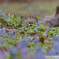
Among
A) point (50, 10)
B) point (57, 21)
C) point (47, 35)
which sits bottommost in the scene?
point (47, 35)

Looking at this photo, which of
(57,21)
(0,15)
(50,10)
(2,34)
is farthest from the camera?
(57,21)

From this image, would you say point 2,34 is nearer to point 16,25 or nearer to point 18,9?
point 18,9

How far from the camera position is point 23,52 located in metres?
0.46

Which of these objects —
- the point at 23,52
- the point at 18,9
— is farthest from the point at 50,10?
the point at 23,52

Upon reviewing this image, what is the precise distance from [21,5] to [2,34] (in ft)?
0.87

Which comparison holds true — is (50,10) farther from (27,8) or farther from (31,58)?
(31,58)

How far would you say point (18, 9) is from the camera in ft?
3.57

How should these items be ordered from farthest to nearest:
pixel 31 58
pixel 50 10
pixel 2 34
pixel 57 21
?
pixel 57 21 < pixel 50 10 < pixel 2 34 < pixel 31 58

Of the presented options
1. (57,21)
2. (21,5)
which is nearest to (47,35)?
(21,5)

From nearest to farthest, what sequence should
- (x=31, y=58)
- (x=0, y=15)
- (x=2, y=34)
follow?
(x=31, y=58)
(x=2, y=34)
(x=0, y=15)

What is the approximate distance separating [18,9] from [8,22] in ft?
1.16

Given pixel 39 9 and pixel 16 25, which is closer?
pixel 39 9

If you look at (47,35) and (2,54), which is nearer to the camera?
(2,54)

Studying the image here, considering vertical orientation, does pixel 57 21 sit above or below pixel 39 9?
below
